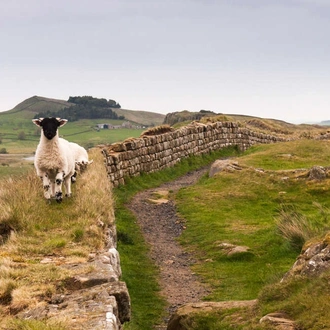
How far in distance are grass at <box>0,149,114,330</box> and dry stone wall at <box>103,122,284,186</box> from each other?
886 cm

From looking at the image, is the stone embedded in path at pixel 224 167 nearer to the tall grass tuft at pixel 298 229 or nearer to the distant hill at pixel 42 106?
the tall grass tuft at pixel 298 229

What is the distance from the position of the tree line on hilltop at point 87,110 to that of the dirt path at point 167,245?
138 meters

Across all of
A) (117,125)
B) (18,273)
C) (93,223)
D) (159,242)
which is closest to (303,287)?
(18,273)

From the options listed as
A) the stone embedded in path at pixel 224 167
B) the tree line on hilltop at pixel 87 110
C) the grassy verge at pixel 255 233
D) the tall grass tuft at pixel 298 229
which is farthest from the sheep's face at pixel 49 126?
the tree line on hilltop at pixel 87 110

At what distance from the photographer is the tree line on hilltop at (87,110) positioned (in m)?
162

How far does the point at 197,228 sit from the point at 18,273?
885 centimetres

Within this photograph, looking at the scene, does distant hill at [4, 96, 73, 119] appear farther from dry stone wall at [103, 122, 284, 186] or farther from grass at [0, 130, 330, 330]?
grass at [0, 130, 330, 330]

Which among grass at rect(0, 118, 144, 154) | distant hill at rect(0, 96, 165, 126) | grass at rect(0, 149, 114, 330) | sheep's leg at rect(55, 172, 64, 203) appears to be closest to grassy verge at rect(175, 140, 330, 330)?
grass at rect(0, 149, 114, 330)

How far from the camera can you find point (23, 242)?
928 cm

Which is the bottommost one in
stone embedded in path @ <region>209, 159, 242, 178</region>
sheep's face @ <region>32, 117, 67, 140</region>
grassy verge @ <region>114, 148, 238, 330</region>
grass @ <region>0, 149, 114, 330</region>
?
grassy verge @ <region>114, 148, 238, 330</region>

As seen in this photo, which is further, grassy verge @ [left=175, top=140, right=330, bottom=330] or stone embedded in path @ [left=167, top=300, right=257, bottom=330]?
stone embedded in path @ [left=167, top=300, right=257, bottom=330]

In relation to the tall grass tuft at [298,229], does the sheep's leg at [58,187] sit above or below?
above

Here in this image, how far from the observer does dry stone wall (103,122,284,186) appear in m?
23.6

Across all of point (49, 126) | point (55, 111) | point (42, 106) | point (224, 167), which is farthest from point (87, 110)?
point (49, 126)
